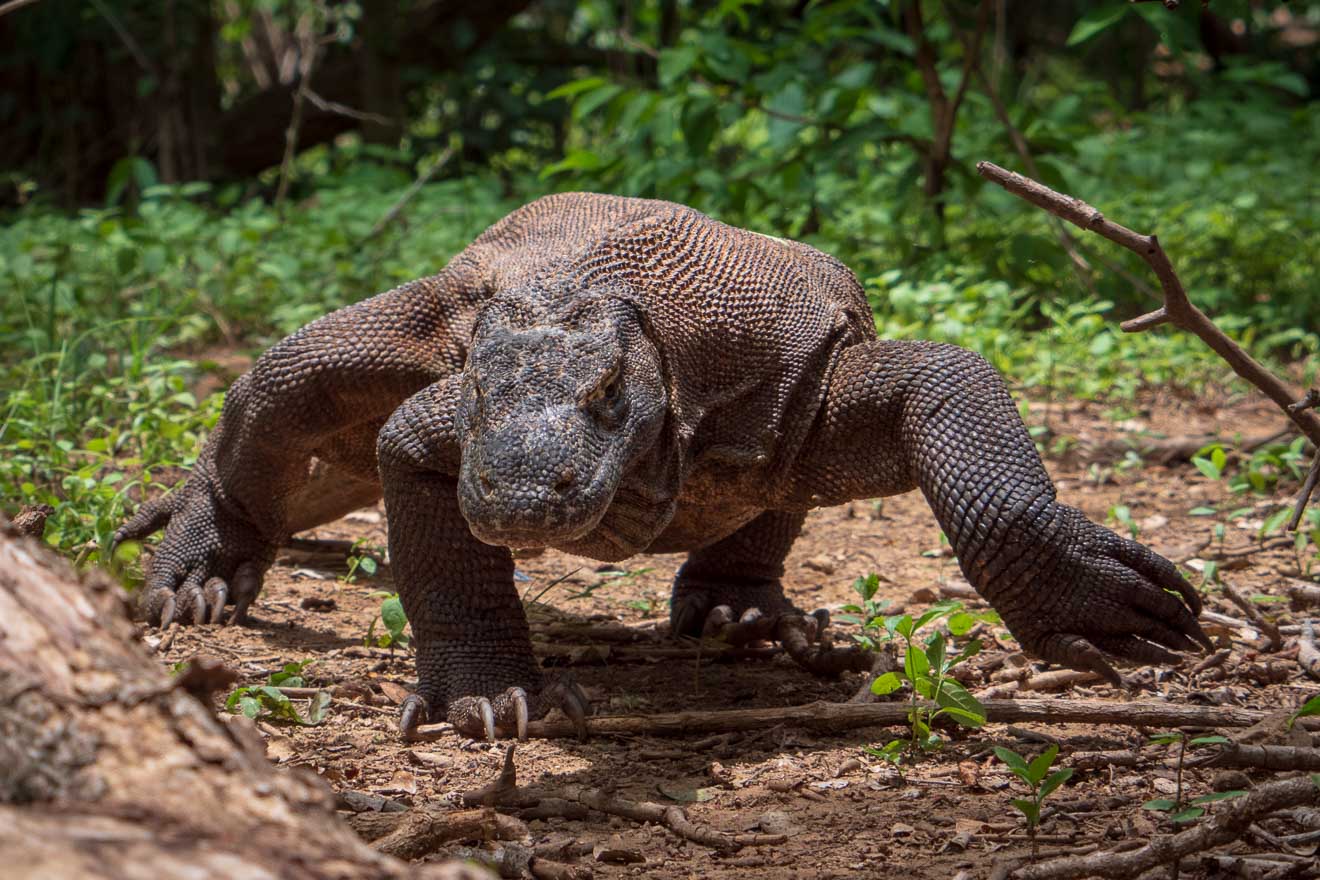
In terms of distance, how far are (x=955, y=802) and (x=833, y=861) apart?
1.27 ft

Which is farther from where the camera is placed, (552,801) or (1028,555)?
(1028,555)

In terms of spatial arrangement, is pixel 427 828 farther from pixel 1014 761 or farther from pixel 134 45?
pixel 134 45

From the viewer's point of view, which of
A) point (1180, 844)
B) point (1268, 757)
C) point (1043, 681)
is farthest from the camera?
point (1043, 681)

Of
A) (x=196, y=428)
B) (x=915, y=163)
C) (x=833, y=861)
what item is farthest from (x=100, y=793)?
(x=915, y=163)

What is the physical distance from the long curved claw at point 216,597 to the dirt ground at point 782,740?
0.26 ft

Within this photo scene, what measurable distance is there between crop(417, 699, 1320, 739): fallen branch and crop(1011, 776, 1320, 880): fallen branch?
698mm

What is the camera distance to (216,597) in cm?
412

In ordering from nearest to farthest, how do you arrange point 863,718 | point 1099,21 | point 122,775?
point 122,775
point 863,718
point 1099,21

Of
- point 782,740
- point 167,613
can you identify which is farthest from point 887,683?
point 167,613

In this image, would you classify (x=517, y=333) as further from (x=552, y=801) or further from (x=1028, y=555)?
(x=1028, y=555)

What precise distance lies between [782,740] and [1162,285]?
4.53 ft

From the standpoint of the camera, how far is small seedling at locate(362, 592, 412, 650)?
143 inches

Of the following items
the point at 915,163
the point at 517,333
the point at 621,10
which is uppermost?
the point at 621,10

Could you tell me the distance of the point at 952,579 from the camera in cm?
459
